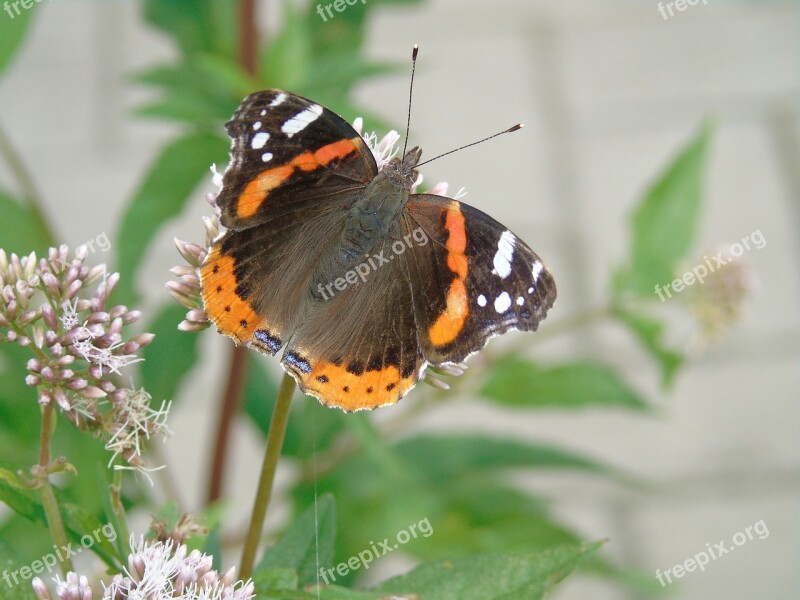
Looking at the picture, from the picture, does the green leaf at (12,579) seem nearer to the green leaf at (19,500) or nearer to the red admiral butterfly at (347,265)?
the green leaf at (19,500)

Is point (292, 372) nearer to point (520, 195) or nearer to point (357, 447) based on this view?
point (357, 447)

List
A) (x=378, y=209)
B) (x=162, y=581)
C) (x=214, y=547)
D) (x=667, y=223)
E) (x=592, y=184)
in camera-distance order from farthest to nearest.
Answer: (x=592, y=184)
(x=667, y=223)
(x=378, y=209)
(x=214, y=547)
(x=162, y=581)

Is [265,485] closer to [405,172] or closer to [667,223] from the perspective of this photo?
[405,172]

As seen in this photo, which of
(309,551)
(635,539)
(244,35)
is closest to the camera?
(309,551)

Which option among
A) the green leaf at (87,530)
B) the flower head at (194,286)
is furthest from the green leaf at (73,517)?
the flower head at (194,286)

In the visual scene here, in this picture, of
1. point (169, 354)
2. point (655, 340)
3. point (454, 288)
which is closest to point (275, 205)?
point (454, 288)

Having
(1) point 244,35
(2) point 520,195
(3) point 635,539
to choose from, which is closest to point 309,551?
(1) point 244,35
